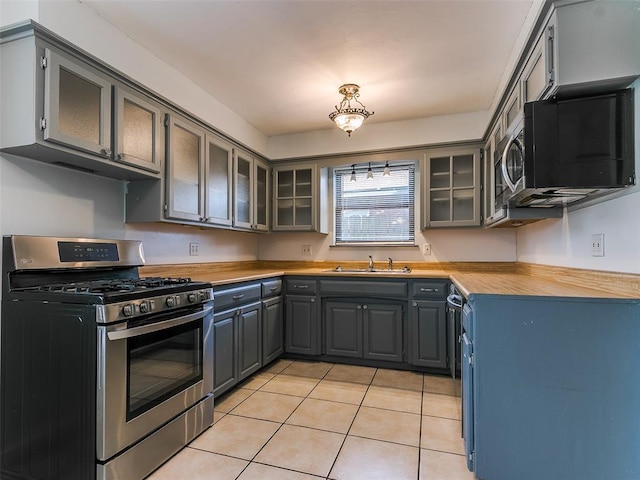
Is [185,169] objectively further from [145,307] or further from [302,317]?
[302,317]

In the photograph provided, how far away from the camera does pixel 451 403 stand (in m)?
2.53

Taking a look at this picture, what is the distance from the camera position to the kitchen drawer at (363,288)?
10.5ft

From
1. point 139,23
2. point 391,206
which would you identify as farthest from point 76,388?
point 391,206

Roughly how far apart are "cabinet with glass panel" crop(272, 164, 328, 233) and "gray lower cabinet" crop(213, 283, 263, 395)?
1.20m

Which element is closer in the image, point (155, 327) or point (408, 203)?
point (155, 327)

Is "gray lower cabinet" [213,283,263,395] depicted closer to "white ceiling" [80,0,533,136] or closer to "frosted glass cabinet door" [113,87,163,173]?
"frosted glass cabinet door" [113,87,163,173]

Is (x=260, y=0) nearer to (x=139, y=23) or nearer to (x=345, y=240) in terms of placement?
(x=139, y=23)

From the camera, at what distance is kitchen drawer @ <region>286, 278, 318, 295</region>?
345 cm

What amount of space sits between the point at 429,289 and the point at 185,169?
229 centimetres

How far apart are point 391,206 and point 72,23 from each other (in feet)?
10.3

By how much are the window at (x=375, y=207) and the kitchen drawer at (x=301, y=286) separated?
86 centimetres

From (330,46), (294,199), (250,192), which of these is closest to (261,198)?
(250,192)

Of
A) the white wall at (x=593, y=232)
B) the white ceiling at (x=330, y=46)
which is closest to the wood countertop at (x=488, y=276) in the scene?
the white wall at (x=593, y=232)

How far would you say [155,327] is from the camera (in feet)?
5.83
